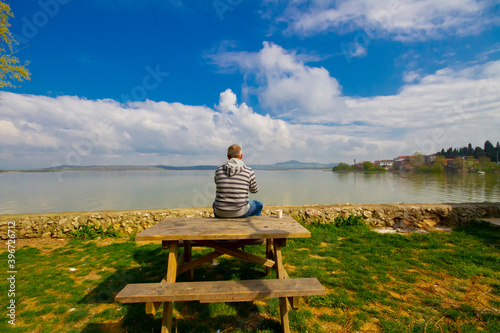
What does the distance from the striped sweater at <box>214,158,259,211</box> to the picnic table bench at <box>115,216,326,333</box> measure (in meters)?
0.20

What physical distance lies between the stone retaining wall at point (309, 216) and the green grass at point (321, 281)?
553mm

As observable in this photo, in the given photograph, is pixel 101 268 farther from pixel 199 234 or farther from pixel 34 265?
pixel 199 234

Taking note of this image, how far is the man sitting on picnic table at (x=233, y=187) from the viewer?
280 cm

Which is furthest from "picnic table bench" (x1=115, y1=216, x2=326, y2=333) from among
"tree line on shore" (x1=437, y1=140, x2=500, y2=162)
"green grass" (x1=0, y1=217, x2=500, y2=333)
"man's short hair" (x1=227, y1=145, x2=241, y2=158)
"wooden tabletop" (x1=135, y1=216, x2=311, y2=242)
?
"tree line on shore" (x1=437, y1=140, x2=500, y2=162)

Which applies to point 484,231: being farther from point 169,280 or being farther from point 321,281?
point 169,280

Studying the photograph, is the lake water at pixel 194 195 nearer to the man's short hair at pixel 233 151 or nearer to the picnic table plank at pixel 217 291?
the man's short hair at pixel 233 151

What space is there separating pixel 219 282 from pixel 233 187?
3.65 feet

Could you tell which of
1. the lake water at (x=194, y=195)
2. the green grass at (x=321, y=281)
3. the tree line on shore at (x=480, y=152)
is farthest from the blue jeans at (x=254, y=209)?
the tree line on shore at (x=480, y=152)

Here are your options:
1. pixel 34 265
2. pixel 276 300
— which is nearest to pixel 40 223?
pixel 34 265

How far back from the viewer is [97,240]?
481 cm

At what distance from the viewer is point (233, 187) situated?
110 inches

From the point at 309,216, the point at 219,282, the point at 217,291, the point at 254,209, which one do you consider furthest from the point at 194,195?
the point at 217,291

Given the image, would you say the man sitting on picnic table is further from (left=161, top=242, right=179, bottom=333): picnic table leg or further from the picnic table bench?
(left=161, top=242, right=179, bottom=333): picnic table leg

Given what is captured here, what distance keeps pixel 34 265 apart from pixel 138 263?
5.56 ft
